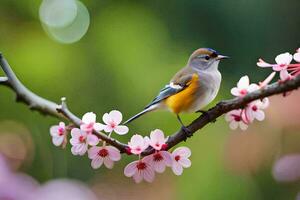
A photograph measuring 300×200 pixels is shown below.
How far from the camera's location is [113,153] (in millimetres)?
586

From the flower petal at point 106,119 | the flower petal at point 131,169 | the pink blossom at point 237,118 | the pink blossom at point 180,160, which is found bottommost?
the flower petal at point 131,169

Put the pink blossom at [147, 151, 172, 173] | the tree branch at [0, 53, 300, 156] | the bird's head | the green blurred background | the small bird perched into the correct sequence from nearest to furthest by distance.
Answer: the tree branch at [0, 53, 300, 156], the pink blossom at [147, 151, 172, 173], the small bird perched, the bird's head, the green blurred background

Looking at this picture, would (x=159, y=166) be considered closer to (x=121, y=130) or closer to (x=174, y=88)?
(x=121, y=130)

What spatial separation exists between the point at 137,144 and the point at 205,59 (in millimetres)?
453

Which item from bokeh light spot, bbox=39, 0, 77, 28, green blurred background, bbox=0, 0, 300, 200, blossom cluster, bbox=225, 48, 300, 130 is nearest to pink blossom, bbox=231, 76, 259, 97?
blossom cluster, bbox=225, 48, 300, 130

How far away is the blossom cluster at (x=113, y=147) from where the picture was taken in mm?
554

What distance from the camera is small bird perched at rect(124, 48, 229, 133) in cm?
85

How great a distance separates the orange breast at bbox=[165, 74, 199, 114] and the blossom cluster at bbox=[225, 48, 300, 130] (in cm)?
22

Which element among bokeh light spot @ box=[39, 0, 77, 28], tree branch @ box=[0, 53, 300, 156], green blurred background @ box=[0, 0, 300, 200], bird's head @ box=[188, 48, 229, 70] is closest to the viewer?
tree branch @ box=[0, 53, 300, 156]

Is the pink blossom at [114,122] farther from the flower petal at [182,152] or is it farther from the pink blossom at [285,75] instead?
the pink blossom at [285,75]

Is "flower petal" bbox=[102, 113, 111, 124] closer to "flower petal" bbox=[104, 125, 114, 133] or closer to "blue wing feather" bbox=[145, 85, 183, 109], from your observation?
"flower petal" bbox=[104, 125, 114, 133]

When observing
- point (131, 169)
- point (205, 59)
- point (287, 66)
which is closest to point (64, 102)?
point (131, 169)

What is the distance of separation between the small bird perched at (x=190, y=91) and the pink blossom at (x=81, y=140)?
0.81 ft

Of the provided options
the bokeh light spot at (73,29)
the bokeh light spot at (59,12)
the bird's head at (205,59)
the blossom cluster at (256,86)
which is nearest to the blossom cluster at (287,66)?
the blossom cluster at (256,86)
